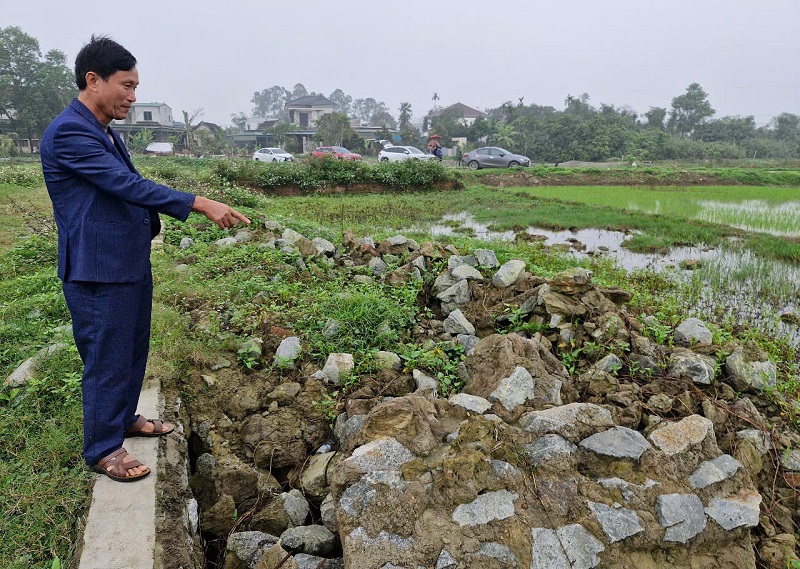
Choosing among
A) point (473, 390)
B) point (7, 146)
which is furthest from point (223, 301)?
point (7, 146)

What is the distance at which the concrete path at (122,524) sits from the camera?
1.94 metres

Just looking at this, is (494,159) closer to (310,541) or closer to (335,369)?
(335,369)

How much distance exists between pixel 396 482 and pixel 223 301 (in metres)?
2.78

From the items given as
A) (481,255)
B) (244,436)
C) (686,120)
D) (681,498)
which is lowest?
(244,436)

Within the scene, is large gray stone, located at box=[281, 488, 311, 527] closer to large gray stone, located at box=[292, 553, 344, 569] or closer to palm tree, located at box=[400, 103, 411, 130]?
large gray stone, located at box=[292, 553, 344, 569]

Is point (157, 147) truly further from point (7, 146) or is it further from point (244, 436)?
point (244, 436)

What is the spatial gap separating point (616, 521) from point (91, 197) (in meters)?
2.43

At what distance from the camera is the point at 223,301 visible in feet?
14.6

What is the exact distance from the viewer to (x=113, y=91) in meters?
2.17

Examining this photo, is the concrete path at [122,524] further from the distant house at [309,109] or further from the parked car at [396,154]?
the distant house at [309,109]

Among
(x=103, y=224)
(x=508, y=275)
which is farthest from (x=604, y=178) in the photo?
(x=103, y=224)

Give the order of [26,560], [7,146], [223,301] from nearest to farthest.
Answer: [26,560] < [223,301] < [7,146]

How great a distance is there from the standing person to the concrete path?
0.21 feet

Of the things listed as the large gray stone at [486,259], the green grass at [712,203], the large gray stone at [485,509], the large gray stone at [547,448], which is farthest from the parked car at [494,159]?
the large gray stone at [485,509]
